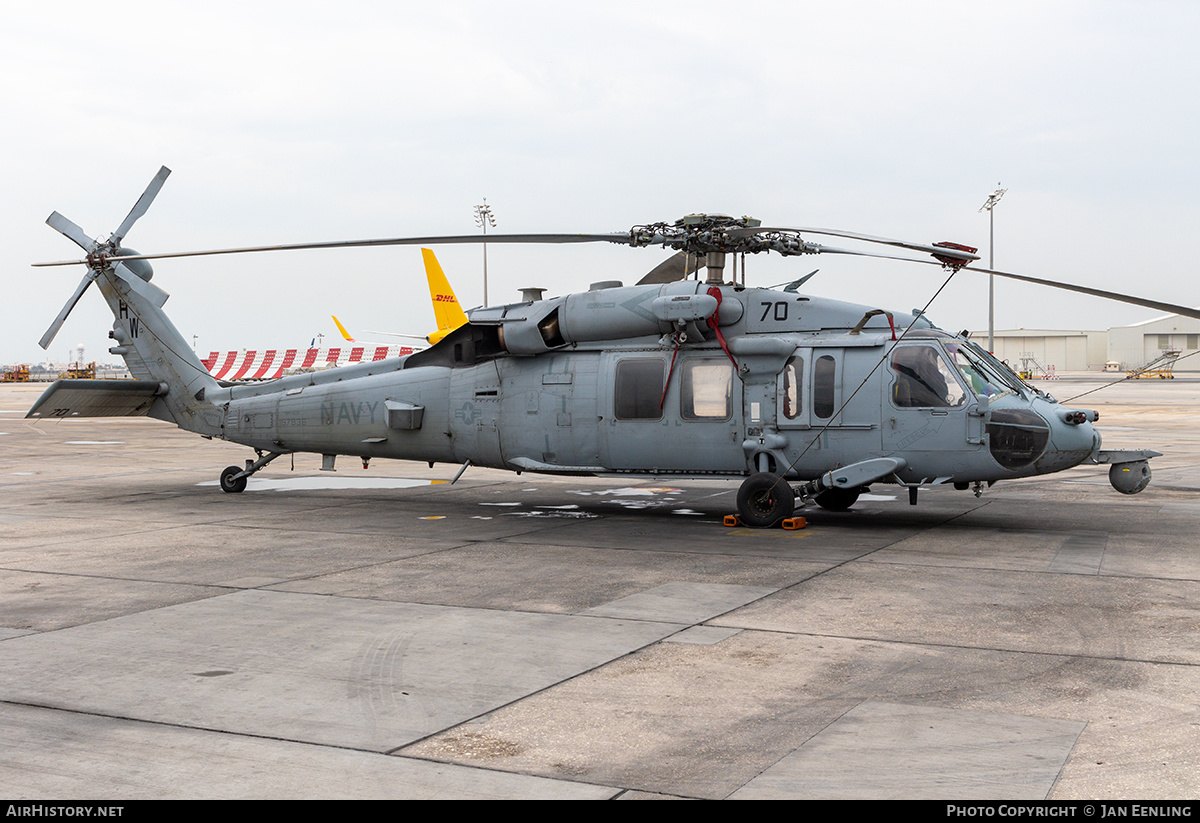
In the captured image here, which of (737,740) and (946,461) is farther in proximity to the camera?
(946,461)

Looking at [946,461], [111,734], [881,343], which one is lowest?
[111,734]

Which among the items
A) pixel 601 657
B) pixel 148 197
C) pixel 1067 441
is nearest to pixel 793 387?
pixel 1067 441

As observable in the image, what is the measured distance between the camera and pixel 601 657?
6.75 metres

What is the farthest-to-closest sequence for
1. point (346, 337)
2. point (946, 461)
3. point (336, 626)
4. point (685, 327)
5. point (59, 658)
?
point (346, 337), point (685, 327), point (946, 461), point (336, 626), point (59, 658)

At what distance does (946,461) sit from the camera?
12.1 m

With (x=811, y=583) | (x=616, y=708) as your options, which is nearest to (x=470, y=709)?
(x=616, y=708)

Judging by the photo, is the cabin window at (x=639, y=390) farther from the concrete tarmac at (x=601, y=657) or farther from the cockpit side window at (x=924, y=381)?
the cockpit side window at (x=924, y=381)

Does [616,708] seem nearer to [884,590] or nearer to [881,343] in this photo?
→ [884,590]

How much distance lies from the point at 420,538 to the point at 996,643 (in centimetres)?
693

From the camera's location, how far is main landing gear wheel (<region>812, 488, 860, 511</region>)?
14.0m

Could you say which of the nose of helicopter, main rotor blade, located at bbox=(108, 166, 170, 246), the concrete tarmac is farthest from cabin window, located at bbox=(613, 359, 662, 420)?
main rotor blade, located at bbox=(108, 166, 170, 246)

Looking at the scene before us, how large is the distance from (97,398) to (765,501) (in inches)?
420

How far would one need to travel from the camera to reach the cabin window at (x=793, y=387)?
1274cm

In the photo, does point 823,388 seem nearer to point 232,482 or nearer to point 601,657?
point 601,657
